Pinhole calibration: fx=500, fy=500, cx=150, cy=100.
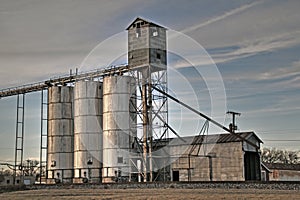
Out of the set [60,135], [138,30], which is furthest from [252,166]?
[60,135]

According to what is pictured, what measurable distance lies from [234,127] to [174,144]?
7.17m

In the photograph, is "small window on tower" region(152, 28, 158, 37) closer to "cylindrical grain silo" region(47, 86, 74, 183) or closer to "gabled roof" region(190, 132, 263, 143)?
"gabled roof" region(190, 132, 263, 143)

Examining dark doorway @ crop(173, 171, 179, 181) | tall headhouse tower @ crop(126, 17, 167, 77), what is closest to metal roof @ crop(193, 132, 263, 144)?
dark doorway @ crop(173, 171, 179, 181)

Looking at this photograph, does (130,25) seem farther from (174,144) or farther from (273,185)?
(273,185)

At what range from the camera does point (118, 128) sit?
56469mm

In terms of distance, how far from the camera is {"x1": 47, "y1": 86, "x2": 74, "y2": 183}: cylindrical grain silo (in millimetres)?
61969

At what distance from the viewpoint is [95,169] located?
58688 millimetres

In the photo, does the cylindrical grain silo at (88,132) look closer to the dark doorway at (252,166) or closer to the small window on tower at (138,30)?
the small window on tower at (138,30)

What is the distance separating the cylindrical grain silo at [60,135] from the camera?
6197cm

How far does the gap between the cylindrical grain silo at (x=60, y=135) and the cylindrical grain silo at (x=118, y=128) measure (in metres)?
7.02

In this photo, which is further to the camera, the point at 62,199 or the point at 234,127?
the point at 234,127

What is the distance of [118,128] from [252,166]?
15.5 meters

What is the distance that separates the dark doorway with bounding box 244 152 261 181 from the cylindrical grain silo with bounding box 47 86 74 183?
21445mm

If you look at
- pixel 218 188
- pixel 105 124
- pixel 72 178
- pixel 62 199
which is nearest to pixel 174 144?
pixel 105 124
